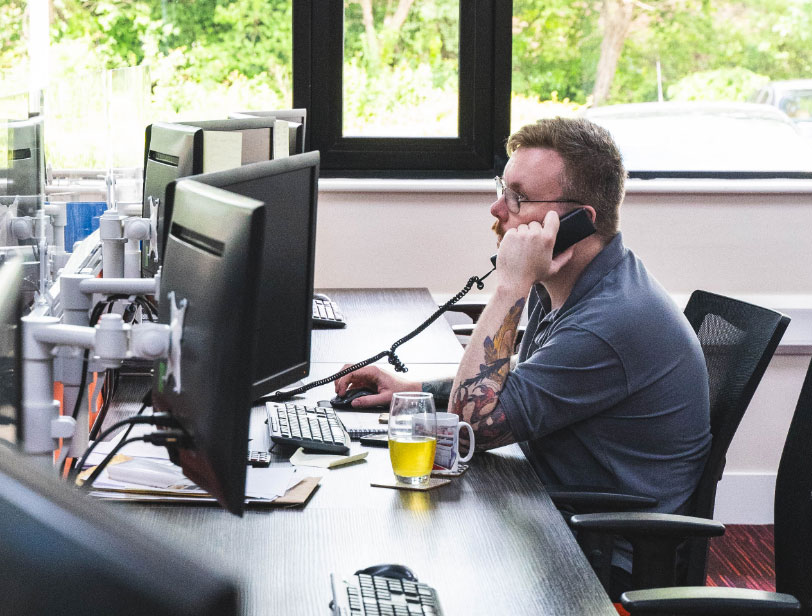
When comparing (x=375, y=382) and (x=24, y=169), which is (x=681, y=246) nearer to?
(x=375, y=382)

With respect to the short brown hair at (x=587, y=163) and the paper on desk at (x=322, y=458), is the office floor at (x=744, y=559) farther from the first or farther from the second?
the paper on desk at (x=322, y=458)

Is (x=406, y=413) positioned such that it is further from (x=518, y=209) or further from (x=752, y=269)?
(x=752, y=269)

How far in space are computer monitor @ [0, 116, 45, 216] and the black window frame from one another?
1627mm

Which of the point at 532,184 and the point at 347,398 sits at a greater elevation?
the point at 532,184

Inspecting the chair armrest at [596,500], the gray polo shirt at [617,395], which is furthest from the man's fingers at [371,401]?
the chair armrest at [596,500]

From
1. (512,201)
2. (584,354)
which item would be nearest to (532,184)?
(512,201)

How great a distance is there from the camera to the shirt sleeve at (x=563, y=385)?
1.73 m

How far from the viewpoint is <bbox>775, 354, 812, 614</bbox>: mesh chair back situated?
1.45 metres

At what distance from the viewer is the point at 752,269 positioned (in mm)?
3619

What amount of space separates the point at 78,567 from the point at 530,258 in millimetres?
1520

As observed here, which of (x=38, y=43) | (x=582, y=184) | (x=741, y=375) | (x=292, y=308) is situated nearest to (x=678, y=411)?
(x=741, y=375)

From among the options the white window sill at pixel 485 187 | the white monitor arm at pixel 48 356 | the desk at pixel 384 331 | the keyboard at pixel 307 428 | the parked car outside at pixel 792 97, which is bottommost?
the keyboard at pixel 307 428

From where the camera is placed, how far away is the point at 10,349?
0.95m

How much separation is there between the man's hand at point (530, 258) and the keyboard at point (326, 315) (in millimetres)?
975
